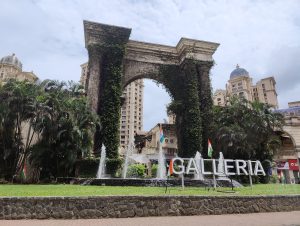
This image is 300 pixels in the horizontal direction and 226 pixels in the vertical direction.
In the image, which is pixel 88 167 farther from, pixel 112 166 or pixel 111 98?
pixel 111 98

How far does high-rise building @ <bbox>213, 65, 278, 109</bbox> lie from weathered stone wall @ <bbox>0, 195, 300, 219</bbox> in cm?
9350

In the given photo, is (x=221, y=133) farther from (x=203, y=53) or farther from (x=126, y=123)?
(x=126, y=123)

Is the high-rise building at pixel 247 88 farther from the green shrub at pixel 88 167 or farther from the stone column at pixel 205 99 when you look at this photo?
the green shrub at pixel 88 167

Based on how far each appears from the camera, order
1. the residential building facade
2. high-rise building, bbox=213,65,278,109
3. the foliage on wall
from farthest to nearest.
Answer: high-rise building, bbox=213,65,278,109 < the residential building facade < the foliage on wall

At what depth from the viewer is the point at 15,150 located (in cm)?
2506

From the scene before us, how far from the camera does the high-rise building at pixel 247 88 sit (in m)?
104

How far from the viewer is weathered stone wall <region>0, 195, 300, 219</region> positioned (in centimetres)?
912

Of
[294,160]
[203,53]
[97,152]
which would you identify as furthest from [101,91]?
[294,160]

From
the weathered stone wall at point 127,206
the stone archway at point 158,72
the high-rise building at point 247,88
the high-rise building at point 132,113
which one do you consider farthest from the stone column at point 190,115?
the high-rise building at point 132,113

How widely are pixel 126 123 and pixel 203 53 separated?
271 ft

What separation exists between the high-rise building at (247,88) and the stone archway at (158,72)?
7254cm

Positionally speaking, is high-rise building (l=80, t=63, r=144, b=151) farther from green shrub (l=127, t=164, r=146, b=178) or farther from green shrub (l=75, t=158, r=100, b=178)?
green shrub (l=75, t=158, r=100, b=178)

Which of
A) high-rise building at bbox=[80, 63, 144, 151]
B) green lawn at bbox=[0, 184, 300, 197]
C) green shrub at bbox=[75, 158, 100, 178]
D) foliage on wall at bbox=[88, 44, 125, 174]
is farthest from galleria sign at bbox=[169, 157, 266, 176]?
high-rise building at bbox=[80, 63, 144, 151]

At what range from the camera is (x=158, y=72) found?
3244 centimetres
